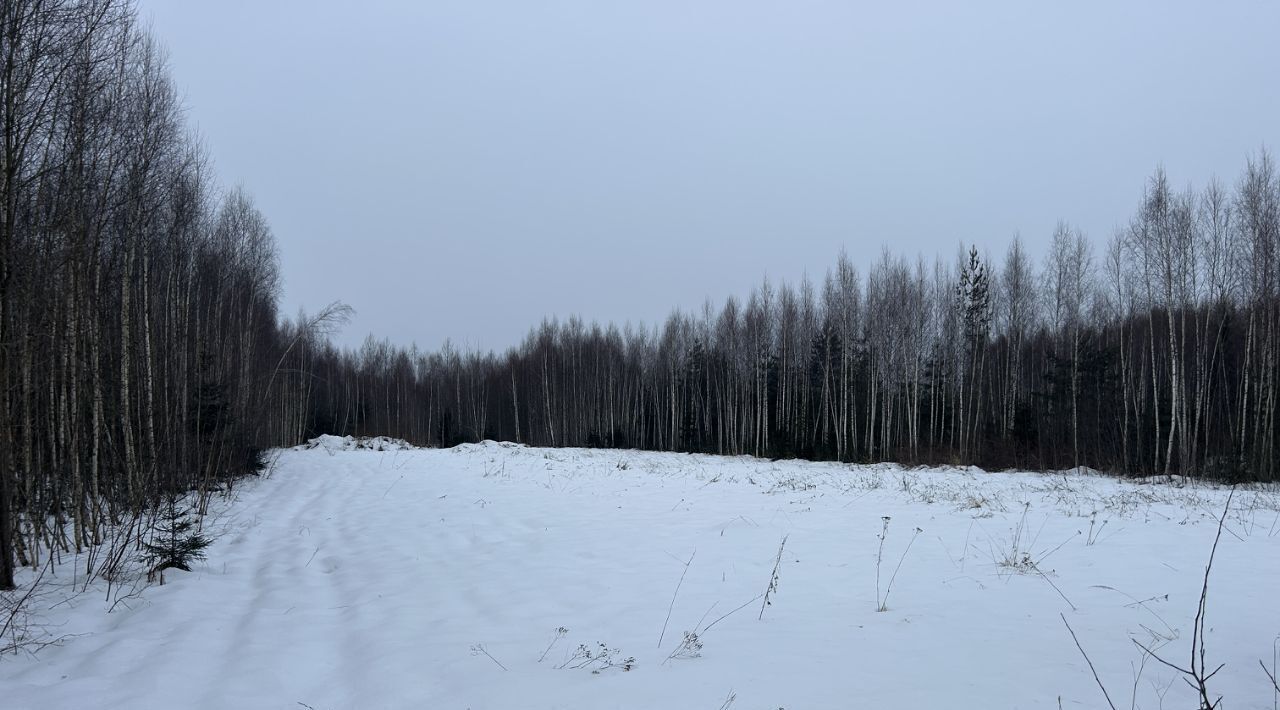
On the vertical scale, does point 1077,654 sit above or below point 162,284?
below

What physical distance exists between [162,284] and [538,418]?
33.8 meters

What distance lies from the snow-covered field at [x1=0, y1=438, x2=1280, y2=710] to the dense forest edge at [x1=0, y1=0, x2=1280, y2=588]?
6.46 feet

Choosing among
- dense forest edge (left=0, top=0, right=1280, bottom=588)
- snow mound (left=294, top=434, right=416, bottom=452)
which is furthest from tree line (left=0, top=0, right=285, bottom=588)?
snow mound (left=294, top=434, right=416, bottom=452)

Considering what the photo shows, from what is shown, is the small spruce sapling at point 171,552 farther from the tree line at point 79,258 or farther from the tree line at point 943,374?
the tree line at point 943,374

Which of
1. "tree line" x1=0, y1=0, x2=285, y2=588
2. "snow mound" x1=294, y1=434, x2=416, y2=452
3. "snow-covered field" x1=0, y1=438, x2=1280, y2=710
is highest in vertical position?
"tree line" x1=0, y1=0, x2=285, y2=588

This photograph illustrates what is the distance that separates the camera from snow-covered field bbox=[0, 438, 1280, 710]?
3.06 m

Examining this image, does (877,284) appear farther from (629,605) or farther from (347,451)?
(629,605)

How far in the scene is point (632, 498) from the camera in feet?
34.4

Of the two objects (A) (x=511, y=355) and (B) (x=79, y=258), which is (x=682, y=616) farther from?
(A) (x=511, y=355)


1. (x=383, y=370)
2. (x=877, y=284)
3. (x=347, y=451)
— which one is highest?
(x=877, y=284)

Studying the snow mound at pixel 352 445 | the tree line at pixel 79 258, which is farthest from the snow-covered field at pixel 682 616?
the snow mound at pixel 352 445

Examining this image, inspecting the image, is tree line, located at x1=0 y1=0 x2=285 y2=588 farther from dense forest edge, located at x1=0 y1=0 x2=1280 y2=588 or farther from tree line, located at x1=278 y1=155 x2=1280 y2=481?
tree line, located at x1=278 y1=155 x2=1280 y2=481

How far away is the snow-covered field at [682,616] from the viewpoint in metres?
3.06

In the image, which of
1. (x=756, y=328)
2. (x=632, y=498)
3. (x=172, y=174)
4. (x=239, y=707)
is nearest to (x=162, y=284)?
(x=172, y=174)
